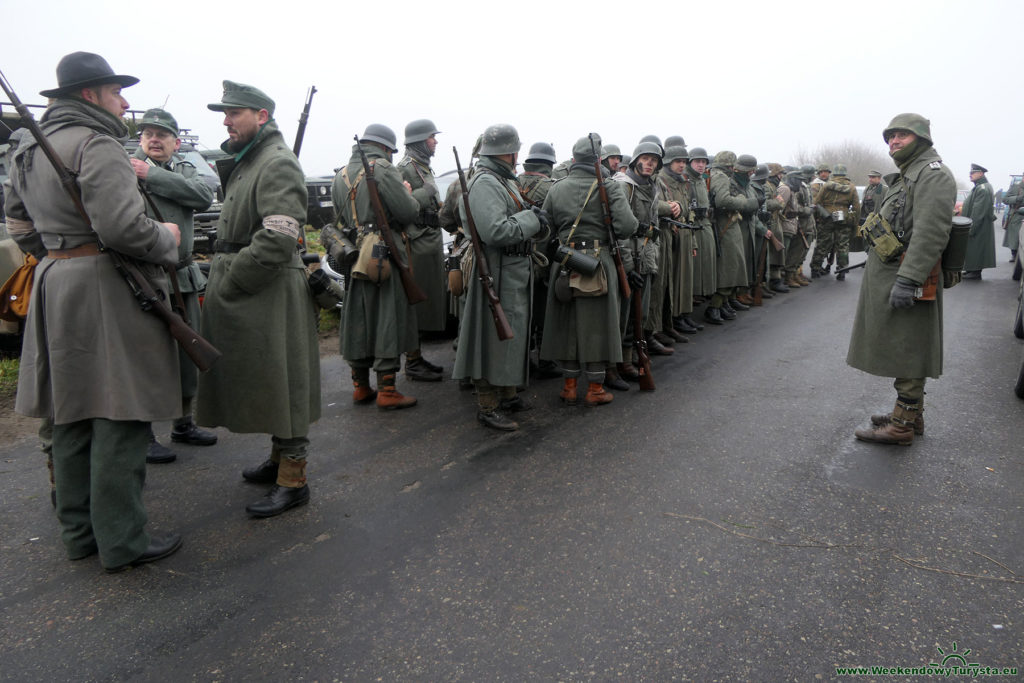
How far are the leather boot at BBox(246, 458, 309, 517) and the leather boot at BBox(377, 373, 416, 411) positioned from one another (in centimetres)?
167

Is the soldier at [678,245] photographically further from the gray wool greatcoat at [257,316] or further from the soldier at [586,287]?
the gray wool greatcoat at [257,316]

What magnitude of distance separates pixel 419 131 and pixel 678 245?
330cm

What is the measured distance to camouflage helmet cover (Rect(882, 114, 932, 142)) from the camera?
4.18m

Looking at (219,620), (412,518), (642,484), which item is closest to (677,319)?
(642,484)

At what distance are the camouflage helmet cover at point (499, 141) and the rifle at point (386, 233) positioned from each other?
891mm

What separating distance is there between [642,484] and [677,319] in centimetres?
493

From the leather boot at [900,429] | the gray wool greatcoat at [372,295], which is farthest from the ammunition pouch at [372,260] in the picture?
the leather boot at [900,429]

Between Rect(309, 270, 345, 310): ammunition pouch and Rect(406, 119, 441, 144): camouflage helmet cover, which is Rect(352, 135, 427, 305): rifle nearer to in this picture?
Rect(406, 119, 441, 144): camouflage helmet cover

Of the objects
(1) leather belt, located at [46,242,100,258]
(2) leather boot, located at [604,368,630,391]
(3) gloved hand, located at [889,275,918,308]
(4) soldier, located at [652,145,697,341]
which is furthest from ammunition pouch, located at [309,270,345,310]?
(4) soldier, located at [652,145,697,341]

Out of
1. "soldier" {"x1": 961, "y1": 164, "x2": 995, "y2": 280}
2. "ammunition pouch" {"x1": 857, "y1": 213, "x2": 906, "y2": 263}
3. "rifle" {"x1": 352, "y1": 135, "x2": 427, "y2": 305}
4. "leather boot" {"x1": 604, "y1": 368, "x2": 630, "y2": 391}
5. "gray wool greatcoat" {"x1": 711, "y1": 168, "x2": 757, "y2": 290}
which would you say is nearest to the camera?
"ammunition pouch" {"x1": 857, "y1": 213, "x2": 906, "y2": 263}

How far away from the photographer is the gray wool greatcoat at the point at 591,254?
5.21 m

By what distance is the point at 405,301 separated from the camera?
5367mm

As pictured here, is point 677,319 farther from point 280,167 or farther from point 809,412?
point 280,167

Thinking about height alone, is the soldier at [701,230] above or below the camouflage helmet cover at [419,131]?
below
